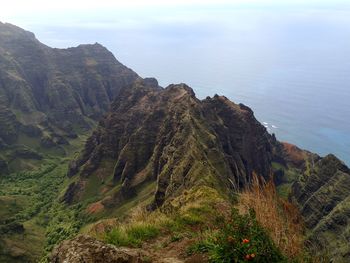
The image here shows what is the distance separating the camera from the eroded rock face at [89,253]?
1415 cm

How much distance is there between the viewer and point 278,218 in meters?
15.2

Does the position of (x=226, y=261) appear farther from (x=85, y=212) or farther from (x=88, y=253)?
(x=85, y=212)

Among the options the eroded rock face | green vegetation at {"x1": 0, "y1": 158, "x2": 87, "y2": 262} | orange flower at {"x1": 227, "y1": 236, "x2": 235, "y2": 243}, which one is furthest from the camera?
green vegetation at {"x1": 0, "y1": 158, "x2": 87, "y2": 262}

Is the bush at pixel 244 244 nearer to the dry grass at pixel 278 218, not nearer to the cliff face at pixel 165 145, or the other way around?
the dry grass at pixel 278 218

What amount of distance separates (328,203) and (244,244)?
59.1 meters

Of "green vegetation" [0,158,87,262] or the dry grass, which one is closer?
the dry grass

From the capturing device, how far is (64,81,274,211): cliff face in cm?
7731

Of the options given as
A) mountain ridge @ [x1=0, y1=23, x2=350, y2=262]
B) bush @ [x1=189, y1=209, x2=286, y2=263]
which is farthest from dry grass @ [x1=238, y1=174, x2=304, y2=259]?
mountain ridge @ [x1=0, y1=23, x2=350, y2=262]

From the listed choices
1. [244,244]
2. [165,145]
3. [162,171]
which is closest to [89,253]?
[244,244]

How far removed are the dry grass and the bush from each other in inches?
25.1

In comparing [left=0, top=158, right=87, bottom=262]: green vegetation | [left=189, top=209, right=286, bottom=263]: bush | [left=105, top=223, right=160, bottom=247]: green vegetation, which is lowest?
[left=0, top=158, right=87, bottom=262]: green vegetation

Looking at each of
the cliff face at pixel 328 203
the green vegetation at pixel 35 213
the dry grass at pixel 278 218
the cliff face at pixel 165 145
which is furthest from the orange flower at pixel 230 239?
the green vegetation at pixel 35 213

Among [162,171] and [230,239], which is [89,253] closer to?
[230,239]

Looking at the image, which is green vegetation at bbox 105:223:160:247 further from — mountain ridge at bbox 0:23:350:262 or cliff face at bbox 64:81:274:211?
cliff face at bbox 64:81:274:211
